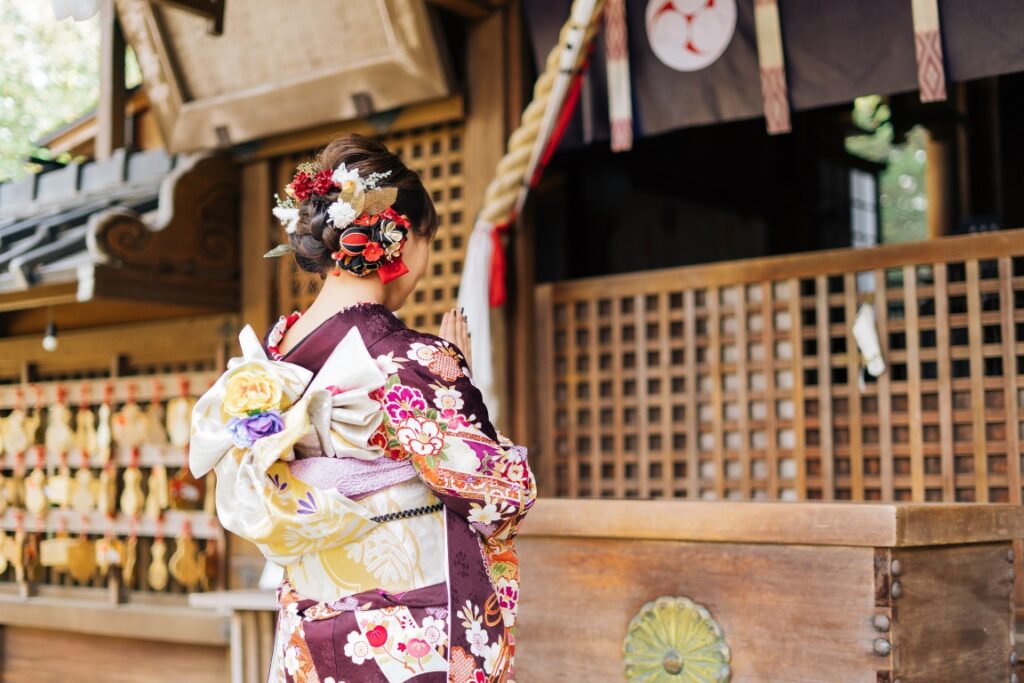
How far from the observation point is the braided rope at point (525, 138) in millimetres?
4996

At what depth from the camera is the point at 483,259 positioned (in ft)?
17.5

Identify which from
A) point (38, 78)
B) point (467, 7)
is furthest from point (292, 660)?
point (38, 78)

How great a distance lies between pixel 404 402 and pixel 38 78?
789 inches

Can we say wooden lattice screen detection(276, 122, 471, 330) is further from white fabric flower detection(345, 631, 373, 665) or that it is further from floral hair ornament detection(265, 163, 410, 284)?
white fabric flower detection(345, 631, 373, 665)

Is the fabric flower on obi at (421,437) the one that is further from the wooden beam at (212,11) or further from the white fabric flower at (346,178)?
the wooden beam at (212,11)

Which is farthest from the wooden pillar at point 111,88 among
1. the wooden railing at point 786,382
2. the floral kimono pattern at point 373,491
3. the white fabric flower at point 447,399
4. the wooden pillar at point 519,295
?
the white fabric flower at point 447,399

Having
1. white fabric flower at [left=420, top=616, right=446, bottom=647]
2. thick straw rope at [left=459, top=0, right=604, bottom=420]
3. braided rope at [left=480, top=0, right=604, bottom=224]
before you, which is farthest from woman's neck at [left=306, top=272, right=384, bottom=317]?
braided rope at [left=480, top=0, right=604, bottom=224]

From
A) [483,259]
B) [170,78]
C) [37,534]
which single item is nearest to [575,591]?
[483,259]

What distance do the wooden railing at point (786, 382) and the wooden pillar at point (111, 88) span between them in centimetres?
347

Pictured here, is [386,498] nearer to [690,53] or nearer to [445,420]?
[445,420]

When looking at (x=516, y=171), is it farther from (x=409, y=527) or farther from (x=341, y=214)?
(x=409, y=527)

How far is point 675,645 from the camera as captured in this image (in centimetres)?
366

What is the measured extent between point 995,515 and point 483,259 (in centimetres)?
254

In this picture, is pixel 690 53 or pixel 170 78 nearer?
pixel 690 53
